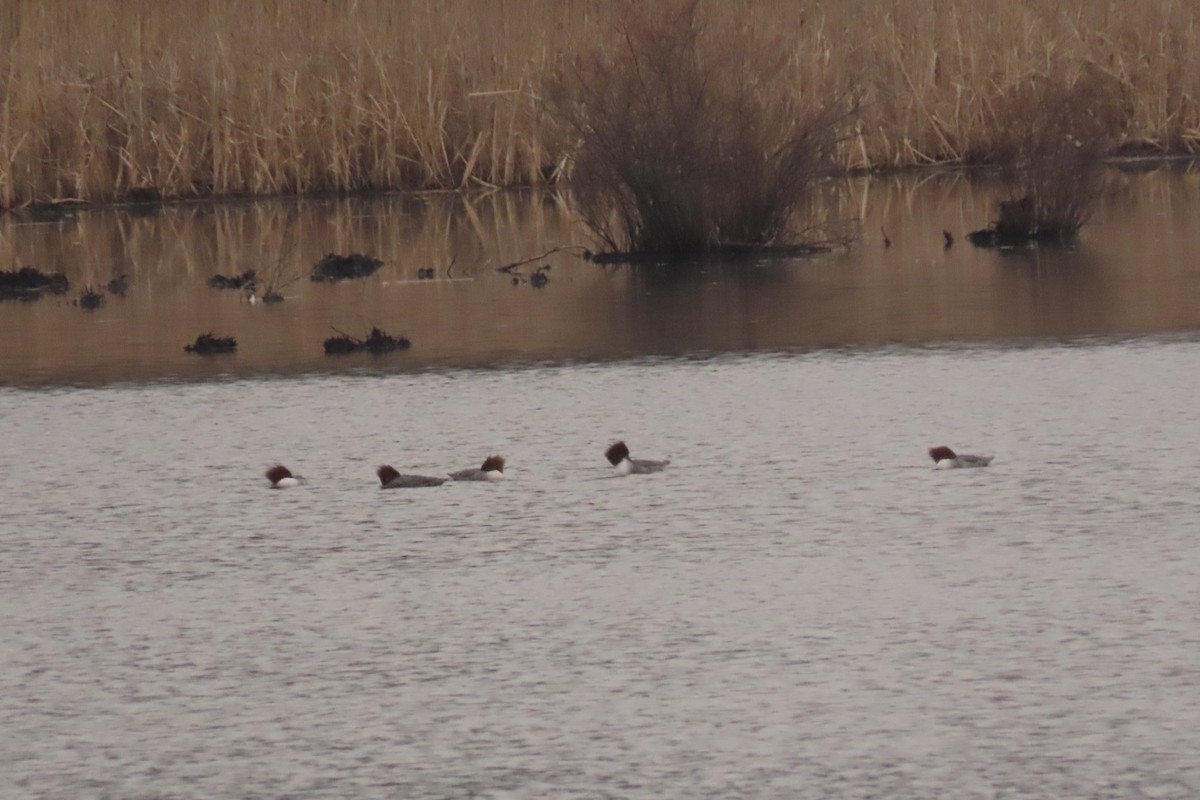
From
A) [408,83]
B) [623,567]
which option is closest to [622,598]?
[623,567]

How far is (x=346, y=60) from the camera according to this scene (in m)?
20.1

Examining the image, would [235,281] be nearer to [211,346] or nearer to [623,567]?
[211,346]

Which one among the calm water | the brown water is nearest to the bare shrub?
the brown water

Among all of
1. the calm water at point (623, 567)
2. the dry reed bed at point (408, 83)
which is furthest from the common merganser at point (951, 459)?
the dry reed bed at point (408, 83)

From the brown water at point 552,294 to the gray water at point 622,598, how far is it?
1435 millimetres

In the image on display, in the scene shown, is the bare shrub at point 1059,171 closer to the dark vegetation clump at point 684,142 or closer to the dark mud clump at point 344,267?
the dark vegetation clump at point 684,142

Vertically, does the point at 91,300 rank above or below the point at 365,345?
above

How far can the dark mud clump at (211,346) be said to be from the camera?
382 inches

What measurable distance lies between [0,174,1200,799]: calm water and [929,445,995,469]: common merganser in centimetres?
7

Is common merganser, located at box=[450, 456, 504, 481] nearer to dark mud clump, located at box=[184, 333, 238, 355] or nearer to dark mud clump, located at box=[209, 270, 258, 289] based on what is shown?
dark mud clump, located at box=[184, 333, 238, 355]

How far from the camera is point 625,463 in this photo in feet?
21.0

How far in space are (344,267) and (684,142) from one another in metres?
2.05

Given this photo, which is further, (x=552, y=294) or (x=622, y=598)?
(x=552, y=294)

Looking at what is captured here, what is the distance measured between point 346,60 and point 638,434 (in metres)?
13.5
